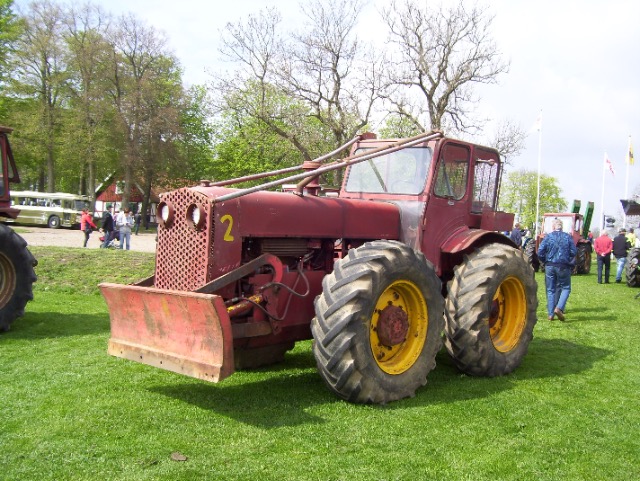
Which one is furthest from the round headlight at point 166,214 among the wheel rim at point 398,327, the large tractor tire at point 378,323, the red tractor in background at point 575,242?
the red tractor in background at point 575,242

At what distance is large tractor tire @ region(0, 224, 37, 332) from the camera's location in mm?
8422

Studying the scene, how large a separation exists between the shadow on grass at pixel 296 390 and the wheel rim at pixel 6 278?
12.4ft

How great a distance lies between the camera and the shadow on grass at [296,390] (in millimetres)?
5156

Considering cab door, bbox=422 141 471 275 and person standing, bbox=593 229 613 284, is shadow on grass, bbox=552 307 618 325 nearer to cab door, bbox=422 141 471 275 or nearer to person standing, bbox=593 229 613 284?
cab door, bbox=422 141 471 275

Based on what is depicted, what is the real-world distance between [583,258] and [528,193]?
54.2 meters

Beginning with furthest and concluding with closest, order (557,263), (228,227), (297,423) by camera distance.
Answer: (557,263), (228,227), (297,423)

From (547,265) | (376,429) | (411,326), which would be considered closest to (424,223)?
(411,326)

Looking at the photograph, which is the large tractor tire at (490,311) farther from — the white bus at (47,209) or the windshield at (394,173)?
the white bus at (47,209)

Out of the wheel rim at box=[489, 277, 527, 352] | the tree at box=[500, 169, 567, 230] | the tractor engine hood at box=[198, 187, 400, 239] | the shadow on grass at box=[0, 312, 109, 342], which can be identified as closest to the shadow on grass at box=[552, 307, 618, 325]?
the wheel rim at box=[489, 277, 527, 352]

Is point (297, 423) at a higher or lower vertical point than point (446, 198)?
lower

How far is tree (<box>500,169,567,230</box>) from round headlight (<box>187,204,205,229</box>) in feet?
238

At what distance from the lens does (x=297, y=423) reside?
489cm

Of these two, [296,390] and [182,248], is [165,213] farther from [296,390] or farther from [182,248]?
[296,390]

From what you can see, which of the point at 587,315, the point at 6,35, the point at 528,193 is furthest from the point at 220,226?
the point at 528,193
